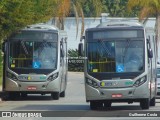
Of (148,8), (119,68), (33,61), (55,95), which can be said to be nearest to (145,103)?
(119,68)

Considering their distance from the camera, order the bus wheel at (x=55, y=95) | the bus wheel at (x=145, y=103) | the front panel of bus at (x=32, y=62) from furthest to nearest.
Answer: the bus wheel at (x=55, y=95)
the front panel of bus at (x=32, y=62)
the bus wheel at (x=145, y=103)

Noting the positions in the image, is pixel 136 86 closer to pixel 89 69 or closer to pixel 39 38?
pixel 89 69

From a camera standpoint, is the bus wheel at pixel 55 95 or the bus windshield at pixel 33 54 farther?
the bus wheel at pixel 55 95

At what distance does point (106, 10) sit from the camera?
92.6 metres

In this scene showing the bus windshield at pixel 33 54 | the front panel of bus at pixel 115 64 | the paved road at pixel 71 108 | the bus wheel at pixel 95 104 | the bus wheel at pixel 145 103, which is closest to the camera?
the paved road at pixel 71 108

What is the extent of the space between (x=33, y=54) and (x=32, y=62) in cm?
37

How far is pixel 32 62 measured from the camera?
34.1m

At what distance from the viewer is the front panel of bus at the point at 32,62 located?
33.8 metres

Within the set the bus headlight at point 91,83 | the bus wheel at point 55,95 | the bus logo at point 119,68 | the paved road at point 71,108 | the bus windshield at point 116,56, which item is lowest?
the bus wheel at point 55,95

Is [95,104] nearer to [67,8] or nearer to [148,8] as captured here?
[67,8]

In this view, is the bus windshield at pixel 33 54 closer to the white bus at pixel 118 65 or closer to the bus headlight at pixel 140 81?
the white bus at pixel 118 65

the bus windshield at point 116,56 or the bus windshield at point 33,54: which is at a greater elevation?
the bus windshield at point 116,56

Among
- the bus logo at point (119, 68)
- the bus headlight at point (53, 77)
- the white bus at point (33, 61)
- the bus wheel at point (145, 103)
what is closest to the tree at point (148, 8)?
the white bus at point (33, 61)

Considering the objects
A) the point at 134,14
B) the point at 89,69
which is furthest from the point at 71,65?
the point at 89,69
